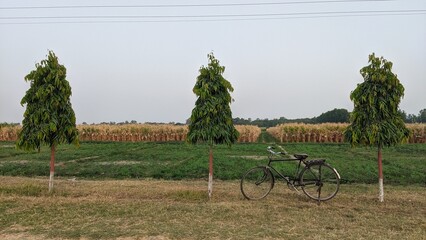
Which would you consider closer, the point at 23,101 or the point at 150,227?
the point at 150,227

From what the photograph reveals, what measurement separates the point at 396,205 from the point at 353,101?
9.25ft

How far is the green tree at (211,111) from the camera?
9.47m

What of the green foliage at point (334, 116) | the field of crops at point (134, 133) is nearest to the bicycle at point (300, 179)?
the field of crops at point (134, 133)

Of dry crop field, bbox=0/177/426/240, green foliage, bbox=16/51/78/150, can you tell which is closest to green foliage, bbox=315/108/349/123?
dry crop field, bbox=0/177/426/240

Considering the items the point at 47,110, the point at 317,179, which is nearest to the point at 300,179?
the point at 317,179

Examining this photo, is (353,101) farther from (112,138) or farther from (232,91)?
(112,138)

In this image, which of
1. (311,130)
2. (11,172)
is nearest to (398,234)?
(11,172)

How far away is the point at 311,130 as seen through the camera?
3356cm

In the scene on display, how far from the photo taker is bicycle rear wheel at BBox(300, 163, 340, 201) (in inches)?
352

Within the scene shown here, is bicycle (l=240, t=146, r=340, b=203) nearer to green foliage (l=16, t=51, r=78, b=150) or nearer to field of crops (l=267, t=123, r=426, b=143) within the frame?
green foliage (l=16, t=51, r=78, b=150)

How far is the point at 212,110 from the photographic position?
9.37 meters

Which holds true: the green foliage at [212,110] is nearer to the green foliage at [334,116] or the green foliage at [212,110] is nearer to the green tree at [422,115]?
the green foliage at [334,116]

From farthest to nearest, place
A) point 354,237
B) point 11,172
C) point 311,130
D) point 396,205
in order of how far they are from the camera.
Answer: point 311,130 → point 11,172 → point 396,205 → point 354,237

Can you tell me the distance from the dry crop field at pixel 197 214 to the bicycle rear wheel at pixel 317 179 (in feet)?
0.80
